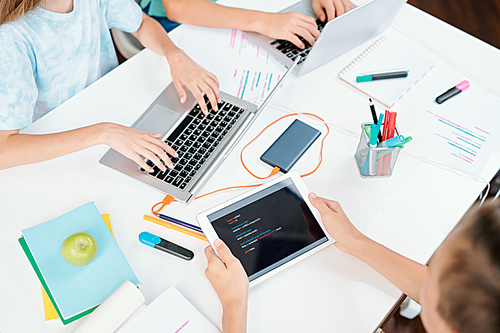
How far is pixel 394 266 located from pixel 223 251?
34 centimetres

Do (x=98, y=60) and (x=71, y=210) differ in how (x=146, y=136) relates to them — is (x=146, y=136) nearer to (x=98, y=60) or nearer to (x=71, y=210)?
(x=71, y=210)

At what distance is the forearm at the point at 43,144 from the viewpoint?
0.91 meters

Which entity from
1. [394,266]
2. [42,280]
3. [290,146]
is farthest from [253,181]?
[42,280]

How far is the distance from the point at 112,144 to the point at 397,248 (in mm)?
677

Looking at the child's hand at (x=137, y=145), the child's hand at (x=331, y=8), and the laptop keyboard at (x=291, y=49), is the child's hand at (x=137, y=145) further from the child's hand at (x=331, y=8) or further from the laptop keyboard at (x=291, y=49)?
the child's hand at (x=331, y=8)

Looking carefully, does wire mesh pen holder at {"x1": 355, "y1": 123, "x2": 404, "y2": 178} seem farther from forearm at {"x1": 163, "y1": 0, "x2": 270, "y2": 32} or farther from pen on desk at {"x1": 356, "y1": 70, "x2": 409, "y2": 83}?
forearm at {"x1": 163, "y1": 0, "x2": 270, "y2": 32}

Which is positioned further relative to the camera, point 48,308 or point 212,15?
point 212,15

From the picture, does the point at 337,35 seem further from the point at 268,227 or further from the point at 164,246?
the point at 164,246

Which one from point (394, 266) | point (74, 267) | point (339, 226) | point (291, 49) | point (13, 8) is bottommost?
point (394, 266)

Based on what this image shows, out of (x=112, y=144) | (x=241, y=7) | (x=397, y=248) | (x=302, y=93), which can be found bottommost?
(x=397, y=248)

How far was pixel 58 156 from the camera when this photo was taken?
0.95 meters

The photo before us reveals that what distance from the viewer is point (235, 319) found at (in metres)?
0.72

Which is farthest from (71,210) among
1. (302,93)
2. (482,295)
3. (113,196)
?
(482,295)

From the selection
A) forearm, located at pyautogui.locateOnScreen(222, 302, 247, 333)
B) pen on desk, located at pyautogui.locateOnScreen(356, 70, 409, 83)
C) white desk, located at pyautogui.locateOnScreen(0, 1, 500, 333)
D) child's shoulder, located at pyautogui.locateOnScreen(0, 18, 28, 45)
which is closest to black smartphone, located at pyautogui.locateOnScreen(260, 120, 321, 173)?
white desk, located at pyautogui.locateOnScreen(0, 1, 500, 333)
